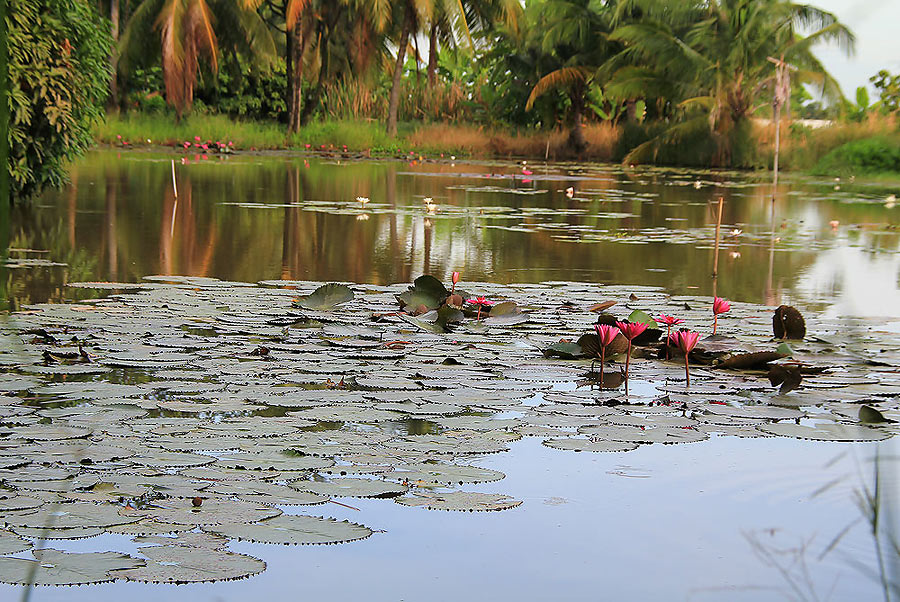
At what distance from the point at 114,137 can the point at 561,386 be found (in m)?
22.3

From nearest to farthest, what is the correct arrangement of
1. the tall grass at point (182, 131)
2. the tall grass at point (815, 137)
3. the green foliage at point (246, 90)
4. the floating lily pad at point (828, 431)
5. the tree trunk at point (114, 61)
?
the floating lily pad at point (828, 431)
the tall grass at point (815, 137)
the tree trunk at point (114, 61)
the tall grass at point (182, 131)
the green foliage at point (246, 90)

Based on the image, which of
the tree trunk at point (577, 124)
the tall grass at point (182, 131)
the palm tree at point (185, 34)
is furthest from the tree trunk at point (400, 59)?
the tree trunk at point (577, 124)

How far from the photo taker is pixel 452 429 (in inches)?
111

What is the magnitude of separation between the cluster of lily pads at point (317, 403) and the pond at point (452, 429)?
0.04 ft

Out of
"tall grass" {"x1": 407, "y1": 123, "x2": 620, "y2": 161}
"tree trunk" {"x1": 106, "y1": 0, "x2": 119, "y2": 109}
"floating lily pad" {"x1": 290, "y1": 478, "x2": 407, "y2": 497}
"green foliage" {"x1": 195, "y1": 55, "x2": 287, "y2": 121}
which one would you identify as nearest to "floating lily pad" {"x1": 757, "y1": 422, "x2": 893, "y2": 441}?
"floating lily pad" {"x1": 290, "y1": 478, "x2": 407, "y2": 497}

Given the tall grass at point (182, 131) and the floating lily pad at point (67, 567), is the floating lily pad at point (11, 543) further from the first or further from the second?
the tall grass at point (182, 131)

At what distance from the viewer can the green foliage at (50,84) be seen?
7.73 meters

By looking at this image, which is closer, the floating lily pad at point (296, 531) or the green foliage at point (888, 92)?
the floating lily pad at point (296, 531)

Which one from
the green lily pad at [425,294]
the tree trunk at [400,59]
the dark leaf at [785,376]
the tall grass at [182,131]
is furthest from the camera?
the tree trunk at [400,59]

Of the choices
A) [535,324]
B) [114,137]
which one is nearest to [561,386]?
[535,324]

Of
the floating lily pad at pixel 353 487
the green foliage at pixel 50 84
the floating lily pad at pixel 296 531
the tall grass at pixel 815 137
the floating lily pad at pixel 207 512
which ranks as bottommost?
the floating lily pad at pixel 296 531

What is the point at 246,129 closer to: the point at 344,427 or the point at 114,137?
the point at 114,137

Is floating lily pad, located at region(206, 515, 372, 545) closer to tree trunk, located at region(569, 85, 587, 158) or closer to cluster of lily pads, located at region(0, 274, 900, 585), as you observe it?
cluster of lily pads, located at region(0, 274, 900, 585)

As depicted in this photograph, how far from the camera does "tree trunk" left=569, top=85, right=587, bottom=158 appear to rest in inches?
1099
